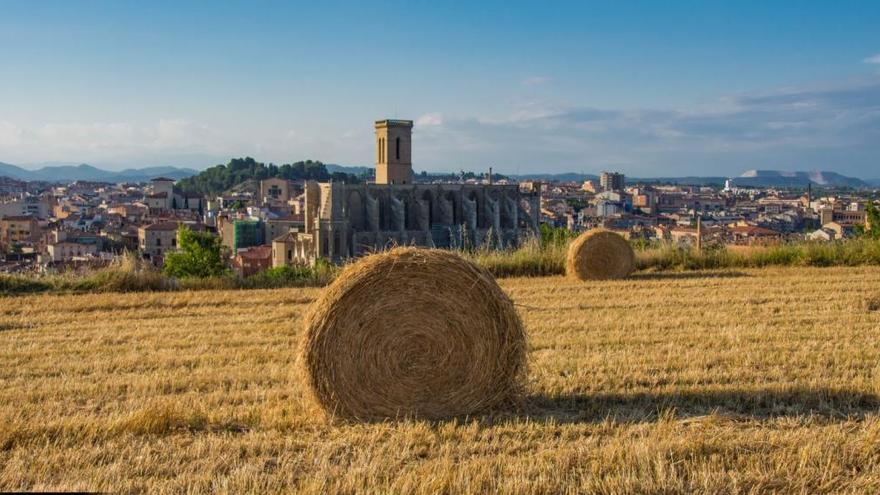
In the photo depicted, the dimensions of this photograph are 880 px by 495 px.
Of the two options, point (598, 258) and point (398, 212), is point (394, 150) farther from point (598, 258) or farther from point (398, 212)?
point (598, 258)

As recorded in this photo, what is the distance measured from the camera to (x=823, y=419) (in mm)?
5500

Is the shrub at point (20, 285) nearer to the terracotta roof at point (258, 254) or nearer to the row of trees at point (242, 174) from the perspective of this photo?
the terracotta roof at point (258, 254)

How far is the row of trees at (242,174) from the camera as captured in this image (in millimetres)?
166500

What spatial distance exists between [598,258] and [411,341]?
9.61 meters

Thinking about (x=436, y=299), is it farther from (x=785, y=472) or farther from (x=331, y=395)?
(x=785, y=472)

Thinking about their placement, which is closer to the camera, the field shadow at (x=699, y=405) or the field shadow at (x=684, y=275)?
the field shadow at (x=699, y=405)

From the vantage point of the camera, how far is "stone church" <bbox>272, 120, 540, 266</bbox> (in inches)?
2018

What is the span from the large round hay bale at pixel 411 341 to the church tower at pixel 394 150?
58.6m

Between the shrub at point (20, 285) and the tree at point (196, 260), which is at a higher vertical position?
the shrub at point (20, 285)

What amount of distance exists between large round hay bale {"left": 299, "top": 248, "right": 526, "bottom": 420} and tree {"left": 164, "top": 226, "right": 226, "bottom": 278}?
17.5m

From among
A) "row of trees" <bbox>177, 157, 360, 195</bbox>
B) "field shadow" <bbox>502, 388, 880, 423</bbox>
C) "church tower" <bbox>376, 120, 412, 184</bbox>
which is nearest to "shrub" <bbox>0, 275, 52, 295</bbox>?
"field shadow" <bbox>502, 388, 880, 423</bbox>

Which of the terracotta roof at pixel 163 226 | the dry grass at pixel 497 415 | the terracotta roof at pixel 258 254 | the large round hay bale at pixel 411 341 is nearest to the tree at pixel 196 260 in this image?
the dry grass at pixel 497 415

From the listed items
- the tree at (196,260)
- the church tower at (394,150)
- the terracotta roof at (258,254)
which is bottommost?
the terracotta roof at (258,254)

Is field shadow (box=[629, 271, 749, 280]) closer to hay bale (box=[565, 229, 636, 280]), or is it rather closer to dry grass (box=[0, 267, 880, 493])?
hay bale (box=[565, 229, 636, 280])
